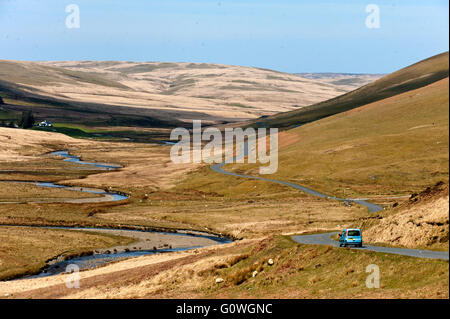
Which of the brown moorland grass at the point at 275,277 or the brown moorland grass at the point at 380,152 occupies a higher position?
the brown moorland grass at the point at 380,152

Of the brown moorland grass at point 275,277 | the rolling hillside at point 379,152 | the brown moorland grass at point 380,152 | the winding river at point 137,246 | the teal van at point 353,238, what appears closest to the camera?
the brown moorland grass at point 275,277

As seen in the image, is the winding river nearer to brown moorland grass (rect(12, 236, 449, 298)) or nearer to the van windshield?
brown moorland grass (rect(12, 236, 449, 298))

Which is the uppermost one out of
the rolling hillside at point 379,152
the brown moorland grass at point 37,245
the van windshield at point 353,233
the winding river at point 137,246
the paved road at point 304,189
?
the rolling hillside at point 379,152

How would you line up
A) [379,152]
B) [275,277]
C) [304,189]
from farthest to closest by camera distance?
[379,152]
[304,189]
[275,277]

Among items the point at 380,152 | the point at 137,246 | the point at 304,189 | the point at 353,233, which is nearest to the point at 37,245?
the point at 137,246

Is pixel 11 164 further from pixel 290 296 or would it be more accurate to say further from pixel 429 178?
pixel 290 296

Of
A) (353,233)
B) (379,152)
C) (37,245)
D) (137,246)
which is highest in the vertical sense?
(379,152)

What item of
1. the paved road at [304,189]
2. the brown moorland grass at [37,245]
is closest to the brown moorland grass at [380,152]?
the paved road at [304,189]

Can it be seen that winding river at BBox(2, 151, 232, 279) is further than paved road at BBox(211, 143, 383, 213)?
No

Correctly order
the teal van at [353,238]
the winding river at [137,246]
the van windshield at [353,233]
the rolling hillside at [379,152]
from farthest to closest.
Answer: the rolling hillside at [379,152] < the winding river at [137,246] < the van windshield at [353,233] < the teal van at [353,238]

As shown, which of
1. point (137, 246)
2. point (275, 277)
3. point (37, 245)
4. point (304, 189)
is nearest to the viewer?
point (275, 277)

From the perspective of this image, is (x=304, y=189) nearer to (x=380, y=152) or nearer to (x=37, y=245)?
(x=380, y=152)

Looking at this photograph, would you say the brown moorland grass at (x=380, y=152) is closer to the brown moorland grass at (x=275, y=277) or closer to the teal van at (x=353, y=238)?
the teal van at (x=353, y=238)

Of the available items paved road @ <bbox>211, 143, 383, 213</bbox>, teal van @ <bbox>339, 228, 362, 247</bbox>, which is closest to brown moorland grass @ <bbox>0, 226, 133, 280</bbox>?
teal van @ <bbox>339, 228, 362, 247</bbox>
